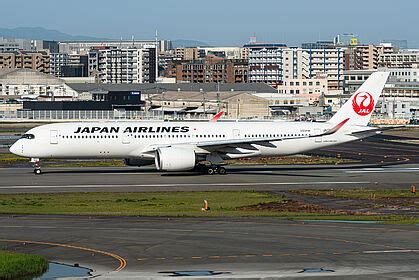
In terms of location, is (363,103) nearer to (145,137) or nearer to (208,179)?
(208,179)

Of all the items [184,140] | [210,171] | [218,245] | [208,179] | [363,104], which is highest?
[363,104]

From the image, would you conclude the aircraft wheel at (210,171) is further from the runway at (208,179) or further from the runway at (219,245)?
the runway at (219,245)

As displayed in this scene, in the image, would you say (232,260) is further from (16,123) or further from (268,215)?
(16,123)

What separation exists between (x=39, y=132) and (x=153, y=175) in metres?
8.62

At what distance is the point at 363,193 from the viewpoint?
54.7 m

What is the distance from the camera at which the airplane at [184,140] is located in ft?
211

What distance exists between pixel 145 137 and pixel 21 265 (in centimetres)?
3543

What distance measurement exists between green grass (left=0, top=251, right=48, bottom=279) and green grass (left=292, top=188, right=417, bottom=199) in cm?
2603

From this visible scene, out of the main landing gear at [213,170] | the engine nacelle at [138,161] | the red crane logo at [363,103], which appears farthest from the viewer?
the red crane logo at [363,103]

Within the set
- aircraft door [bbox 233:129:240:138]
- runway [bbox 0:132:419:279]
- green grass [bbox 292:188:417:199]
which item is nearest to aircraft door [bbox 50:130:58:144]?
aircraft door [bbox 233:129:240:138]

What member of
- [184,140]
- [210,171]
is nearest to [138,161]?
[184,140]

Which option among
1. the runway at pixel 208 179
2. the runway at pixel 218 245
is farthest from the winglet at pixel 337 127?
the runway at pixel 218 245

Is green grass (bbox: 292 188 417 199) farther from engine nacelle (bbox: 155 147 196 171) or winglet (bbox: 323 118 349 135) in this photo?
winglet (bbox: 323 118 349 135)

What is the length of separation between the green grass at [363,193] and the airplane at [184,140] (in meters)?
10.1
